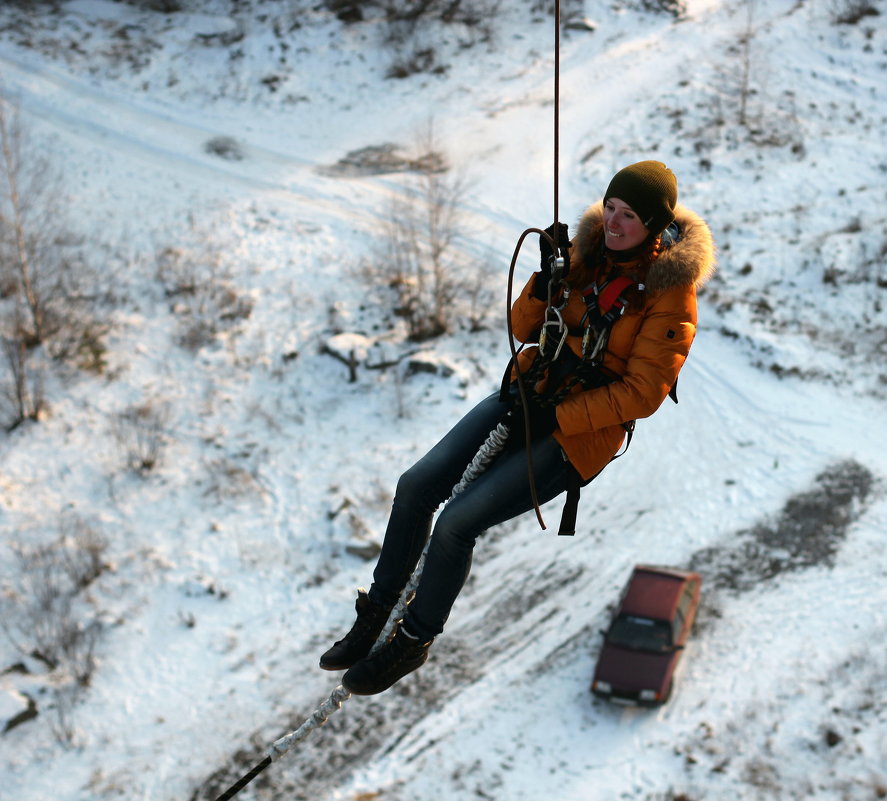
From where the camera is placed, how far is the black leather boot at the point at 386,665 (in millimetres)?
4859

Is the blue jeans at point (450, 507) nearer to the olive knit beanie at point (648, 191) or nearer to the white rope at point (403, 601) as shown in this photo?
the white rope at point (403, 601)

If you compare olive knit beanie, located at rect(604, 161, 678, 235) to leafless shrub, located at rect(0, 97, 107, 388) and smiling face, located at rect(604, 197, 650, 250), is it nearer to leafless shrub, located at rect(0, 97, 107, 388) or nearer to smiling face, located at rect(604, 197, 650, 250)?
smiling face, located at rect(604, 197, 650, 250)

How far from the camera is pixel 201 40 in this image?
27.6 metres

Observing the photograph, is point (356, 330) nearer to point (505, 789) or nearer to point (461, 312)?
point (461, 312)

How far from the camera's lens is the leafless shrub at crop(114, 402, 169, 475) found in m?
16.5

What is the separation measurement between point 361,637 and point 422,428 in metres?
11.8

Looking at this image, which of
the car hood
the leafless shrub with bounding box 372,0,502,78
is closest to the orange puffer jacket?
the car hood

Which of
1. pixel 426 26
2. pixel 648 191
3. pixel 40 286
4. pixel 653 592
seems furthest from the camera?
pixel 426 26

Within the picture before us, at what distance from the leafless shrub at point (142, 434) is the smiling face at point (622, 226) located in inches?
523

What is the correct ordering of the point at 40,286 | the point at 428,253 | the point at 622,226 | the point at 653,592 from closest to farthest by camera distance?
the point at 622,226
the point at 653,592
the point at 40,286
the point at 428,253

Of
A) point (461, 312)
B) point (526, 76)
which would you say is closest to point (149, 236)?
point (461, 312)

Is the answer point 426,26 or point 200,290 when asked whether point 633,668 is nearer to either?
point 200,290

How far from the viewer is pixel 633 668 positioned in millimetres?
12641

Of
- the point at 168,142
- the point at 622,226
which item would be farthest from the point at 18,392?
the point at 622,226
